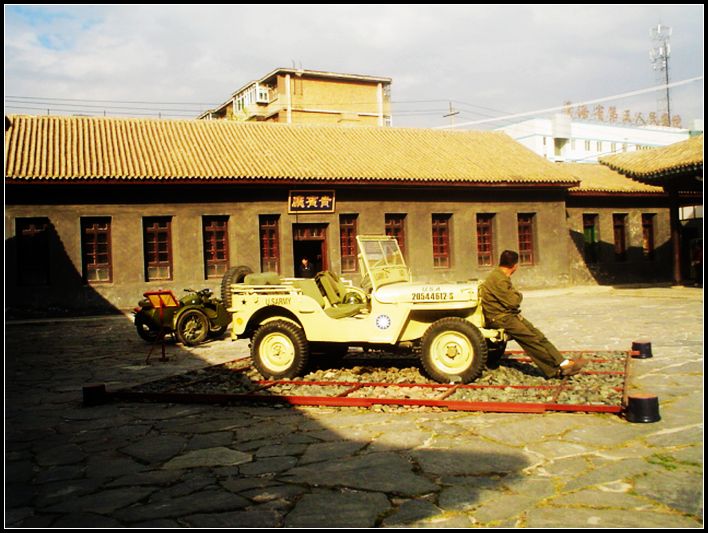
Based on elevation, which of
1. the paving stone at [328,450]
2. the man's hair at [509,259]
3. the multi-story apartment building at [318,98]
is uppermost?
the multi-story apartment building at [318,98]

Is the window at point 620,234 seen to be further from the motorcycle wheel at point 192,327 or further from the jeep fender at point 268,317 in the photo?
the jeep fender at point 268,317

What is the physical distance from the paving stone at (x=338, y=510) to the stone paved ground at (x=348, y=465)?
14 millimetres

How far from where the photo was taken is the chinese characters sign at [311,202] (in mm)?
21375

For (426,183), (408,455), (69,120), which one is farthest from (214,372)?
(69,120)

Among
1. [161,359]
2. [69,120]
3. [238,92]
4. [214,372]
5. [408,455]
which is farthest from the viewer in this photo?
[238,92]

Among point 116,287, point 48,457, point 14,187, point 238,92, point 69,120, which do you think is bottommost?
point 48,457

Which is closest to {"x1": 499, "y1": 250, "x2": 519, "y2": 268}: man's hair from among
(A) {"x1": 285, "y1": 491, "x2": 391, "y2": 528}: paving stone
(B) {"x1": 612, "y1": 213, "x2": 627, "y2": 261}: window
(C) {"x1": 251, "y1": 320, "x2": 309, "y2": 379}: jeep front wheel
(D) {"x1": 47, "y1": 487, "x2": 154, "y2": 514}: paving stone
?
(C) {"x1": 251, "y1": 320, "x2": 309, "y2": 379}: jeep front wheel

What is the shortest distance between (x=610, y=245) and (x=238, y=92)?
101ft

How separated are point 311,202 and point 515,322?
48.4 ft

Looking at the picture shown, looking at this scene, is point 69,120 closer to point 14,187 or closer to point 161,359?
point 14,187

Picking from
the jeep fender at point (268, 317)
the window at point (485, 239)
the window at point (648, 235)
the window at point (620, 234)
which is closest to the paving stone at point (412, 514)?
the jeep fender at point (268, 317)

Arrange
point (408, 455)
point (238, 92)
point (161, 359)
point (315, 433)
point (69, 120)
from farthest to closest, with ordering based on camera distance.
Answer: point (238, 92), point (69, 120), point (161, 359), point (315, 433), point (408, 455)

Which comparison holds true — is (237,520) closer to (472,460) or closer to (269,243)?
(472,460)

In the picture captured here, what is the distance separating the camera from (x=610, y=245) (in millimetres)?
27094
